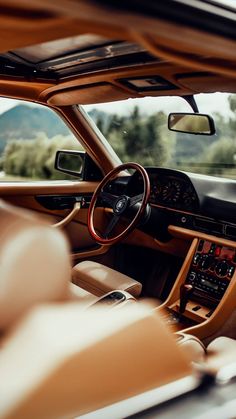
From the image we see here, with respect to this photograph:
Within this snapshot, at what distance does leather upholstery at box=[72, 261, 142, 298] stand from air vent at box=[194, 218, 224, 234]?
649 millimetres

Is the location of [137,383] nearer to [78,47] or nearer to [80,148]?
[78,47]

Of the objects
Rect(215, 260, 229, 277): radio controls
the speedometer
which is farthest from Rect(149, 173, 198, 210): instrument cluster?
Rect(215, 260, 229, 277): radio controls

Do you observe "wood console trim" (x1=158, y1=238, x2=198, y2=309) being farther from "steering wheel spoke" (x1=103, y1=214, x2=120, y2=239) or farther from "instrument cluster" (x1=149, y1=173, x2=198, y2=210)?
"steering wheel spoke" (x1=103, y1=214, x2=120, y2=239)

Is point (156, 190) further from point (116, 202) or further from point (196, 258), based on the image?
point (196, 258)

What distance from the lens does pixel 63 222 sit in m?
4.06

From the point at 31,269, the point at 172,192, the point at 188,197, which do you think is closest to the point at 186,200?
the point at 188,197

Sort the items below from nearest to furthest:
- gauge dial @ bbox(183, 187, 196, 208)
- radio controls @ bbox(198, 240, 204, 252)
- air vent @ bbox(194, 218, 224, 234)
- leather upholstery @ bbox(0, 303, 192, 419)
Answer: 1. leather upholstery @ bbox(0, 303, 192, 419)
2. air vent @ bbox(194, 218, 224, 234)
3. radio controls @ bbox(198, 240, 204, 252)
4. gauge dial @ bbox(183, 187, 196, 208)

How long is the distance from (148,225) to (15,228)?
103 inches

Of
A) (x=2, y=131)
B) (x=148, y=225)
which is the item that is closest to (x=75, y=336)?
(x=148, y=225)

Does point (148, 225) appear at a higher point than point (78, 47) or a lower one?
lower

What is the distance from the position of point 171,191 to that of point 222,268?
765 millimetres

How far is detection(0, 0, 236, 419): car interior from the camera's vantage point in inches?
41.3

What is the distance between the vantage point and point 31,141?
12180 millimetres

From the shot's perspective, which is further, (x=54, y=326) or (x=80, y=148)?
(x=80, y=148)
